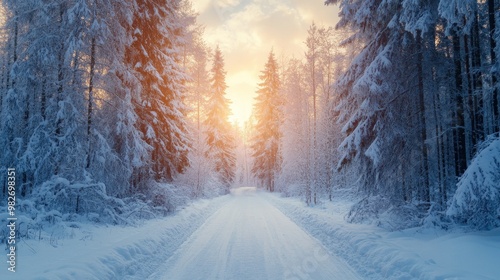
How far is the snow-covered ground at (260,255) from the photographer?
18.6 ft

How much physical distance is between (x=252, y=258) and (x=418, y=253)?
13.3 feet

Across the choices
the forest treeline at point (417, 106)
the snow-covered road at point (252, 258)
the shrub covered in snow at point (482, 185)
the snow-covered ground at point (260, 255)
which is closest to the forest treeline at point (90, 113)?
the snow-covered ground at point (260, 255)

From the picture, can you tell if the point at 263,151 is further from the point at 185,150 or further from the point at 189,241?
the point at 189,241

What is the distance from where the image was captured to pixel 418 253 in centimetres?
663

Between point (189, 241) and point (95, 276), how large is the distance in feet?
14.4

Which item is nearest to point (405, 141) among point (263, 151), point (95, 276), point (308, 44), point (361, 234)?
point (361, 234)

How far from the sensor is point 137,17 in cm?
1405

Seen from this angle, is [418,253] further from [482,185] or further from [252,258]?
[252,258]

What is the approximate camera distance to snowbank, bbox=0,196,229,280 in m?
5.36

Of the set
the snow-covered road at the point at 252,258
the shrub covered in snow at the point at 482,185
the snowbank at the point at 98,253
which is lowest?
the snow-covered road at the point at 252,258

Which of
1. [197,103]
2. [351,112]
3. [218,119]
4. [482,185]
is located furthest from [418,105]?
[218,119]

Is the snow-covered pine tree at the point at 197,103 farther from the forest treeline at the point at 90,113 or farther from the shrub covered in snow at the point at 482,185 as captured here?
the shrub covered in snow at the point at 482,185

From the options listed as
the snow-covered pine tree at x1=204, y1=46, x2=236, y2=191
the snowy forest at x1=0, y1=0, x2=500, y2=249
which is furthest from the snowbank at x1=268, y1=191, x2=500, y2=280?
the snow-covered pine tree at x1=204, y1=46, x2=236, y2=191

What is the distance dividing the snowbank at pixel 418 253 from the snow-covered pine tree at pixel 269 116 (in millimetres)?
29929
